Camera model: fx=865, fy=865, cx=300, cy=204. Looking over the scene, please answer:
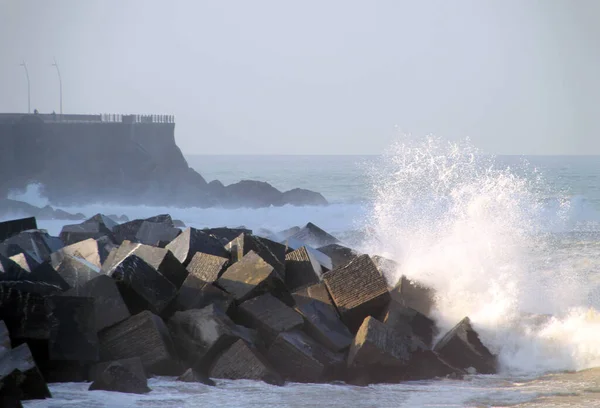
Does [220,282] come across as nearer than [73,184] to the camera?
Yes

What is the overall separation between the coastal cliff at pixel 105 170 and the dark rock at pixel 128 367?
101 feet

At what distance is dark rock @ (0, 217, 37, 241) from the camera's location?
398 inches

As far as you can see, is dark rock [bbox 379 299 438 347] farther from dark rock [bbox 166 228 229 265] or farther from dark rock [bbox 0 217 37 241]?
dark rock [bbox 0 217 37 241]

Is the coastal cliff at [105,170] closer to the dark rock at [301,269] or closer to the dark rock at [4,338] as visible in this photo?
the dark rock at [301,269]

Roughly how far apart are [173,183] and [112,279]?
34.6 meters

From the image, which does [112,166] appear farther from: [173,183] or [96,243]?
[96,243]

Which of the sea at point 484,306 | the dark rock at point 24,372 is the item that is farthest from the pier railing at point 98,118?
the dark rock at point 24,372

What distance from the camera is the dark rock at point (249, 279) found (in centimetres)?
711

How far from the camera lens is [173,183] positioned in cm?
4094

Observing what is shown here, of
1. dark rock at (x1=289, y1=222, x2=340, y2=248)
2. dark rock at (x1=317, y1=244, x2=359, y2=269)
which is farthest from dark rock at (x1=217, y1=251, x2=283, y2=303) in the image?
dark rock at (x1=289, y1=222, x2=340, y2=248)

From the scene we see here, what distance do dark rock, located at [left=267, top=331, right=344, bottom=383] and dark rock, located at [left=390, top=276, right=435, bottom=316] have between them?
152 centimetres

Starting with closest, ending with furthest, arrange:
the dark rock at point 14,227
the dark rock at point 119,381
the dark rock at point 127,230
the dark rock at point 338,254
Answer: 1. the dark rock at point 119,381
2. the dark rock at point 338,254
3. the dark rock at point 14,227
4. the dark rock at point 127,230

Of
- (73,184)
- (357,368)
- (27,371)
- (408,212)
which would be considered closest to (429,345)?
(357,368)

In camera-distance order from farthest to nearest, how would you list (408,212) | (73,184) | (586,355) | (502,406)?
(73,184) < (408,212) < (586,355) < (502,406)
